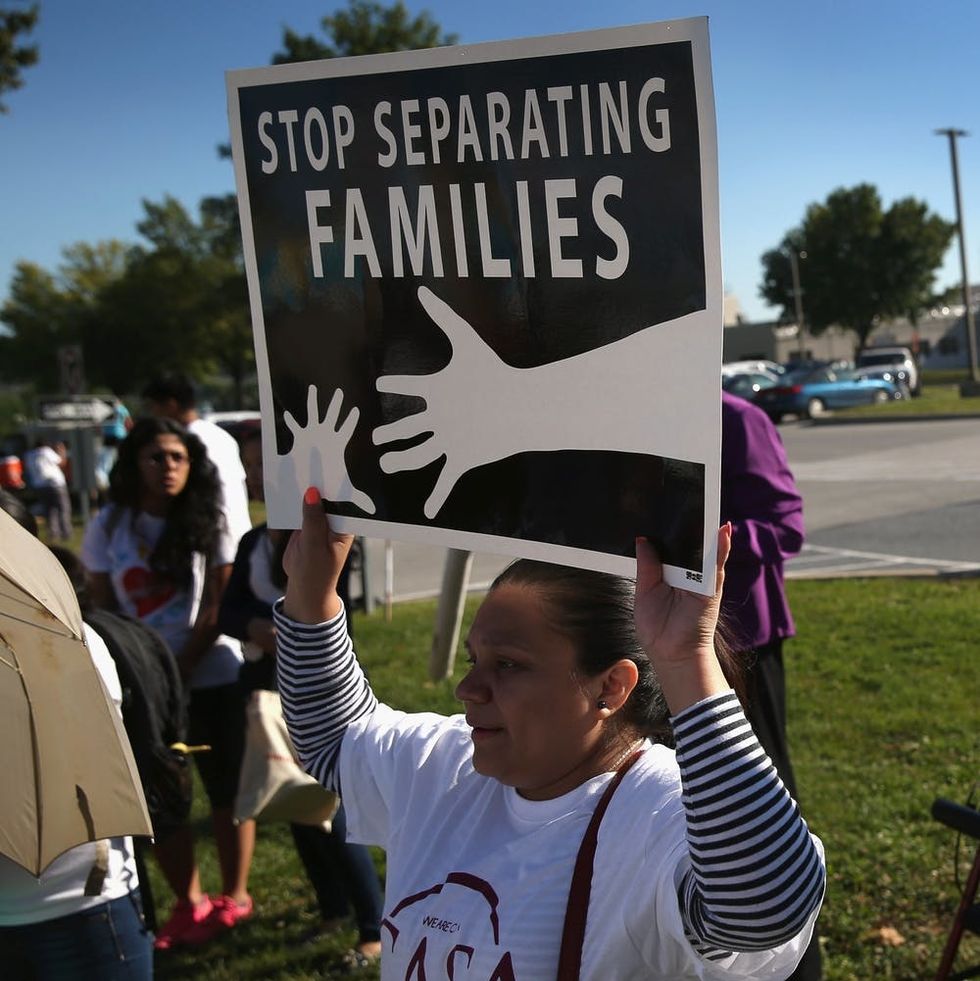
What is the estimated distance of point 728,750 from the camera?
135 centimetres

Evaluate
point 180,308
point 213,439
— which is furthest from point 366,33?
point 213,439

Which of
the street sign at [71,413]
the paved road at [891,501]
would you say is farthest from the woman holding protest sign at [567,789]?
the street sign at [71,413]

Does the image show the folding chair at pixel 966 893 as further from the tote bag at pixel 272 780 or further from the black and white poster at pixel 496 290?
the tote bag at pixel 272 780

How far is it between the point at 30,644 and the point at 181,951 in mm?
2832

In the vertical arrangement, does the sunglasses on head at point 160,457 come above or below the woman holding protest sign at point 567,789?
above

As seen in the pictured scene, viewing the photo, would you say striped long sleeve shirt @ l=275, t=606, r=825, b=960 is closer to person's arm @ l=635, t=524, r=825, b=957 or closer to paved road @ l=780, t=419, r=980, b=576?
A: person's arm @ l=635, t=524, r=825, b=957

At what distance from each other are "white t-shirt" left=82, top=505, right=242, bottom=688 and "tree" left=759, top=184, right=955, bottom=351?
200ft

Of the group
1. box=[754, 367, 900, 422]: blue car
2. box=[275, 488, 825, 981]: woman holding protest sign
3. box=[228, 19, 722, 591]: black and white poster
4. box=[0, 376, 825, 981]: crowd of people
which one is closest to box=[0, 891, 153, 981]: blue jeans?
box=[0, 376, 825, 981]: crowd of people

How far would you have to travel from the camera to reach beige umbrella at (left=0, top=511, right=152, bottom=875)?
1730mm

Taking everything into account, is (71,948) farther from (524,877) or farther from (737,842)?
(737,842)

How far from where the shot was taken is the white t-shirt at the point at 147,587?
4.34 meters

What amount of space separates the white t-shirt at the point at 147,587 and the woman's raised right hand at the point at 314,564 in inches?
96.3

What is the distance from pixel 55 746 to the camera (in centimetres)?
179

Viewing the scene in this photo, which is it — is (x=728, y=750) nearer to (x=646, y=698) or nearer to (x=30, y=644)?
(x=646, y=698)
